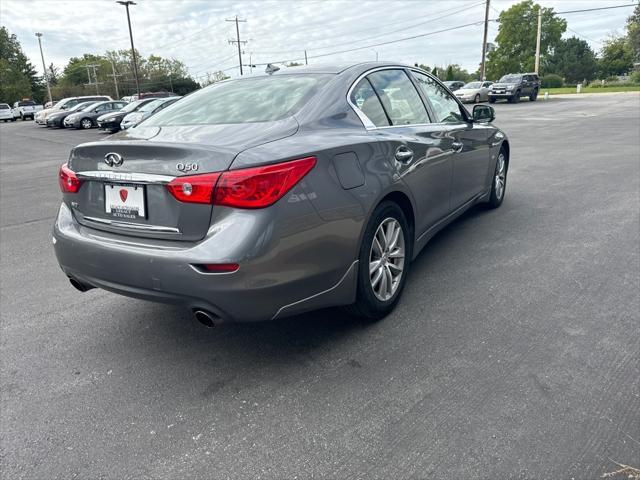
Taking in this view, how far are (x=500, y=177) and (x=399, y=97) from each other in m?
2.65

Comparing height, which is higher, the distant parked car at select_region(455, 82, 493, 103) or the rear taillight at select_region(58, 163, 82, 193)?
the rear taillight at select_region(58, 163, 82, 193)

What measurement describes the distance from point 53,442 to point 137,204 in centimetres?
117

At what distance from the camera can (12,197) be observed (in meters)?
8.45

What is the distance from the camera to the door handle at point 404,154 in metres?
3.33

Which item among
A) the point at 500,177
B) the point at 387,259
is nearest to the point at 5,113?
the point at 500,177

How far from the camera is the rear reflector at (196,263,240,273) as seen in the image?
7.89 feet

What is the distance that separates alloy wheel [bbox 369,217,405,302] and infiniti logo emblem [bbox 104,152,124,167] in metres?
1.51

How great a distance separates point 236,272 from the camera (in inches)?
94.9

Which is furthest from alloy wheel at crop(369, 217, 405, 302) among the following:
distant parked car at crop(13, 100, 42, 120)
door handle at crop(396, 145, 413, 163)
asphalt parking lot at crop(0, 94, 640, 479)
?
distant parked car at crop(13, 100, 42, 120)

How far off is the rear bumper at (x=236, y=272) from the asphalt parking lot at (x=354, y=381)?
475 millimetres

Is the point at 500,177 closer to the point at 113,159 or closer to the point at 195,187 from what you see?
the point at 195,187

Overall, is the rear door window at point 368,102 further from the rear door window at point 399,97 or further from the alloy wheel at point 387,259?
the alloy wheel at point 387,259

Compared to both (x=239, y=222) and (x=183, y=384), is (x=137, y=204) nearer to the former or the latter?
(x=239, y=222)

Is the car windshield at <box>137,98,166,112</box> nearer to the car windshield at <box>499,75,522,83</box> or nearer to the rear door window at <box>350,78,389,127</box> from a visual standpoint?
the rear door window at <box>350,78,389,127</box>
